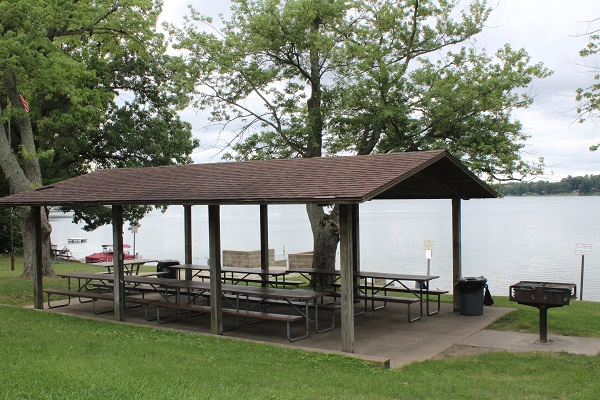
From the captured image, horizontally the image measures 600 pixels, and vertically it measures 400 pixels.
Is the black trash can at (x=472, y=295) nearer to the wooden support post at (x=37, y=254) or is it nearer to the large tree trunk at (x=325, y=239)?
the large tree trunk at (x=325, y=239)

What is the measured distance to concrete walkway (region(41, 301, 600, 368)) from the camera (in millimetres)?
8312

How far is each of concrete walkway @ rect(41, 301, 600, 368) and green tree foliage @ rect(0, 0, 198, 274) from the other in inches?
289

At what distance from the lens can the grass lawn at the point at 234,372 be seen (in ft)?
19.0

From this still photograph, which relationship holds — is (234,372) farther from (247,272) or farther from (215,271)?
(247,272)

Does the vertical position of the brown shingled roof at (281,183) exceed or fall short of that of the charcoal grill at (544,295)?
it exceeds it

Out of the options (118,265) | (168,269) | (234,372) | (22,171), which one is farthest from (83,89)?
(234,372)

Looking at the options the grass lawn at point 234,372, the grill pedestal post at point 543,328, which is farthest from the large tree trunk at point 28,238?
the grill pedestal post at point 543,328

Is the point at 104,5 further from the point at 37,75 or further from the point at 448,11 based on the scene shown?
the point at 448,11

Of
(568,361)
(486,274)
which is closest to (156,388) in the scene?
(568,361)

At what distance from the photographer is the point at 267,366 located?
7.14 meters

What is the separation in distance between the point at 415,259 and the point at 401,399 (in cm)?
2973

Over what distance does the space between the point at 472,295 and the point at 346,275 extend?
4228mm

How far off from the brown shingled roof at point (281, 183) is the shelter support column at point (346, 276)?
1.47 ft

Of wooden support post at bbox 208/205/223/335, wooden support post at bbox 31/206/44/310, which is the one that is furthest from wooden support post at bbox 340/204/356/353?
wooden support post at bbox 31/206/44/310
